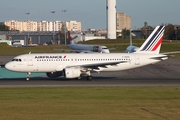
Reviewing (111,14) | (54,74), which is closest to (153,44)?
(54,74)

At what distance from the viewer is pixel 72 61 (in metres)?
46.4

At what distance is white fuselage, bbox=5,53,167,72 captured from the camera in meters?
45.7

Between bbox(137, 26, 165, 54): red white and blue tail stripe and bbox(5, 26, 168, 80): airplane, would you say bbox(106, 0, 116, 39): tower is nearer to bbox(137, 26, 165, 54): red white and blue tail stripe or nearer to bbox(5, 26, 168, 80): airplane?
bbox(137, 26, 165, 54): red white and blue tail stripe

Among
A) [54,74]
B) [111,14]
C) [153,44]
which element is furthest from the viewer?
[111,14]

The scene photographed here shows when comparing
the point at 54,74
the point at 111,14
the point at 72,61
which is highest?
the point at 111,14
